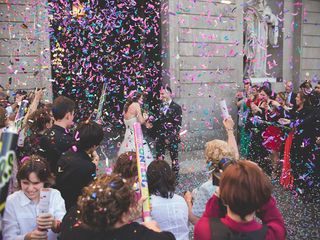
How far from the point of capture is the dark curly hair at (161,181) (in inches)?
106

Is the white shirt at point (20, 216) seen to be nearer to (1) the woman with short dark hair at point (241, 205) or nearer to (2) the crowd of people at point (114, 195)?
(2) the crowd of people at point (114, 195)

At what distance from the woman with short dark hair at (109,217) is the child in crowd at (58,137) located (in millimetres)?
1539

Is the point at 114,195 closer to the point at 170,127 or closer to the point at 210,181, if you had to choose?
the point at 210,181

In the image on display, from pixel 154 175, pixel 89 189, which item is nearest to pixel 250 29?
pixel 154 175

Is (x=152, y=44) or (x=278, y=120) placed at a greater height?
(x=152, y=44)

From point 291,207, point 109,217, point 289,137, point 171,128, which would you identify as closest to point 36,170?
point 109,217

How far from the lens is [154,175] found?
2.72 metres

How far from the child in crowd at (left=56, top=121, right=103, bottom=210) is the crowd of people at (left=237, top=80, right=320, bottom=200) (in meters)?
4.21

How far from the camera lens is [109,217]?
72.1 inches

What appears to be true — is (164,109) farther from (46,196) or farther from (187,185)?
(46,196)

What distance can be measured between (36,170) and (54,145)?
2.61 ft

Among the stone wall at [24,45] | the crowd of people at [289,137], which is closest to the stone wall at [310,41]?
the crowd of people at [289,137]

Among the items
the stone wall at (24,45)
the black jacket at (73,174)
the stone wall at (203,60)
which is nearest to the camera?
the black jacket at (73,174)

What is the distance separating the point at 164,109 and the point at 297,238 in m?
3.30
